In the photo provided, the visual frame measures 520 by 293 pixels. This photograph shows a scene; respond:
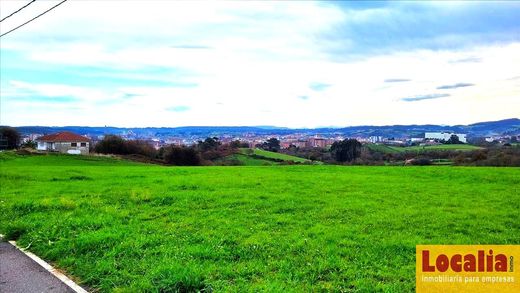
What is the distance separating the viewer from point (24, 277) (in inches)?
287

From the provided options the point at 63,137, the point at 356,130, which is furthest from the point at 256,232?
the point at 63,137

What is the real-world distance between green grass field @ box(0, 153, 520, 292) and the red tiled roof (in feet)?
265

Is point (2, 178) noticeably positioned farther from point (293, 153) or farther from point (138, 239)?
point (293, 153)

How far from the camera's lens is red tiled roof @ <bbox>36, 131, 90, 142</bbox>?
300 feet

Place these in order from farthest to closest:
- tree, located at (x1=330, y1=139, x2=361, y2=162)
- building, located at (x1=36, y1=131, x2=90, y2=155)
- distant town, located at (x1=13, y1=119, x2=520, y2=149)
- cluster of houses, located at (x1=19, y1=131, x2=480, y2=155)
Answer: building, located at (x1=36, y1=131, x2=90, y2=155) < cluster of houses, located at (x1=19, y1=131, x2=480, y2=155) < distant town, located at (x1=13, y1=119, x2=520, y2=149) < tree, located at (x1=330, y1=139, x2=361, y2=162)

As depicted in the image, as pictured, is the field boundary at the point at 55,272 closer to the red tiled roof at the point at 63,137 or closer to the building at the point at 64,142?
the building at the point at 64,142

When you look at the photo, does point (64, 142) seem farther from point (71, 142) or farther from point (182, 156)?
point (182, 156)

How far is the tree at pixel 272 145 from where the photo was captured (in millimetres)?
80750

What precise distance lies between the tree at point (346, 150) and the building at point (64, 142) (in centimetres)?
5721

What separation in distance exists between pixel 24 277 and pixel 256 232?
460 cm

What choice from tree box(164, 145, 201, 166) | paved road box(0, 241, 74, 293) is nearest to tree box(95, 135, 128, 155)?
tree box(164, 145, 201, 166)

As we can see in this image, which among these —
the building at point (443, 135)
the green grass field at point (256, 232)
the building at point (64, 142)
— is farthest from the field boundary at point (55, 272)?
the building at point (64, 142)

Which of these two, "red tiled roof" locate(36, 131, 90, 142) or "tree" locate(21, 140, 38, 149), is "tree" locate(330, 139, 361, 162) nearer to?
"red tiled roof" locate(36, 131, 90, 142)

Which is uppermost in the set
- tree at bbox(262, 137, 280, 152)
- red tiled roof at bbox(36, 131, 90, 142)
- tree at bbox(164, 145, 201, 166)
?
red tiled roof at bbox(36, 131, 90, 142)
